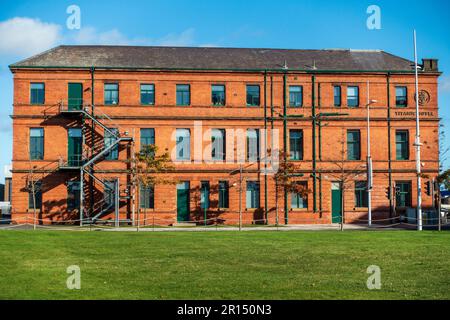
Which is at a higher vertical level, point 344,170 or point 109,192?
point 344,170

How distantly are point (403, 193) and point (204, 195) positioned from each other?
15.2 meters

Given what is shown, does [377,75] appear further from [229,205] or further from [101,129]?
[101,129]

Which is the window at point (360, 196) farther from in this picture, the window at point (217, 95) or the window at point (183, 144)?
the window at point (183, 144)

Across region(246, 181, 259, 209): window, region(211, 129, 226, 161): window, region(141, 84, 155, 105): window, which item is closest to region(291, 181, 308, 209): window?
region(246, 181, 259, 209): window

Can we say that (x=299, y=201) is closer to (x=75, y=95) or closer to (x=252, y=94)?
(x=252, y=94)

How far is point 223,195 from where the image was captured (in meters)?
43.9

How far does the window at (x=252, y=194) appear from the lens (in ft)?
145

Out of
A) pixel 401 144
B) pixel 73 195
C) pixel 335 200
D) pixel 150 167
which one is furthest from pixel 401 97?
pixel 73 195

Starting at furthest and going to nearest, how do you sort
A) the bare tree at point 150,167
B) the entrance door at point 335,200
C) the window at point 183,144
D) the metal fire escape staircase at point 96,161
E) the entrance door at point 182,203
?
the entrance door at point 335,200 → the window at point 183,144 → the entrance door at point 182,203 → the metal fire escape staircase at point 96,161 → the bare tree at point 150,167

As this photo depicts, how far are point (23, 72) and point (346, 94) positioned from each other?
2414 cm

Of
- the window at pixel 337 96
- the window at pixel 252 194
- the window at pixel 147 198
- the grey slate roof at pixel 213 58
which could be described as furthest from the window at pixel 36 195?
the window at pixel 337 96

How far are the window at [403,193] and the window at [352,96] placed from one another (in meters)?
6.87

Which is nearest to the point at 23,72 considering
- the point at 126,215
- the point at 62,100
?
the point at 62,100
